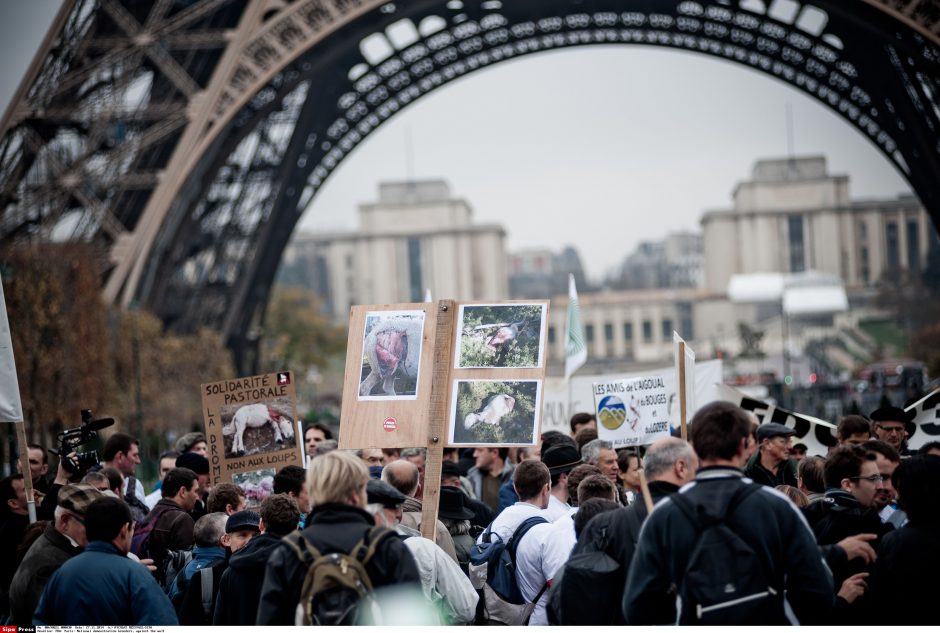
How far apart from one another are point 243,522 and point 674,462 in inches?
97.1

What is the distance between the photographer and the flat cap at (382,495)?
5.80 m

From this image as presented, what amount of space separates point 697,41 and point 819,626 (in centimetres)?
3581

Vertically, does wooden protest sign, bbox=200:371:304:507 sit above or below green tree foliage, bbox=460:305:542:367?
below

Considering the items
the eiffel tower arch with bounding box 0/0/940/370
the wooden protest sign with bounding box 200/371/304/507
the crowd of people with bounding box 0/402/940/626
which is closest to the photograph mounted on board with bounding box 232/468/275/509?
the wooden protest sign with bounding box 200/371/304/507

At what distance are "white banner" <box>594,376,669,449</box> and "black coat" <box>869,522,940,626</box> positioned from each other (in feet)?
11.4

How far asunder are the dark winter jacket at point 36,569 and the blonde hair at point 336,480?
1851 mm

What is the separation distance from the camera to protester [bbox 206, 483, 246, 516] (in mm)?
7617

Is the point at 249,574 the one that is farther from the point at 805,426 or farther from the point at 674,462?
the point at 805,426

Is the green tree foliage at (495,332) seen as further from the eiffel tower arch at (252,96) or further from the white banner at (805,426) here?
the eiffel tower arch at (252,96)

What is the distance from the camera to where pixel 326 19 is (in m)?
25.2

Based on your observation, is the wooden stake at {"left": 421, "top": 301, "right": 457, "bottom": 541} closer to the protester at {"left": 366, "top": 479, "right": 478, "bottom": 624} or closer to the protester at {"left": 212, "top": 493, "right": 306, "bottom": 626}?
the protester at {"left": 366, "top": 479, "right": 478, "bottom": 624}

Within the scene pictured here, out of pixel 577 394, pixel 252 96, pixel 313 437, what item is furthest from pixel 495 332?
pixel 252 96

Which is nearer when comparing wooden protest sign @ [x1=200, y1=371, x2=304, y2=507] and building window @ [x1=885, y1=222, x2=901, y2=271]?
wooden protest sign @ [x1=200, y1=371, x2=304, y2=507]

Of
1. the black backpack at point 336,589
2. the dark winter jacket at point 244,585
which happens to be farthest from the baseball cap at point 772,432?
the black backpack at point 336,589
